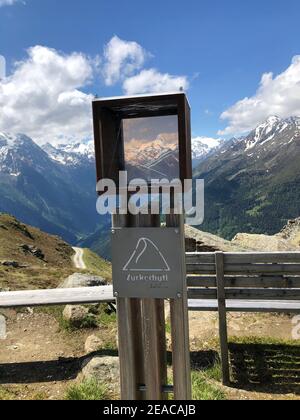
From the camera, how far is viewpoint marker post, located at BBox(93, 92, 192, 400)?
3.81 metres

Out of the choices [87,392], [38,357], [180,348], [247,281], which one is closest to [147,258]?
[180,348]

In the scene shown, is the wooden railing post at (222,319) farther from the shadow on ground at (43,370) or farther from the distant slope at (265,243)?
the distant slope at (265,243)

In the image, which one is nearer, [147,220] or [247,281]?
[147,220]

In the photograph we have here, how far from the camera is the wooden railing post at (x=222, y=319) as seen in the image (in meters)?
7.52

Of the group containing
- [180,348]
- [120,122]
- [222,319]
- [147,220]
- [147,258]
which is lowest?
[222,319]

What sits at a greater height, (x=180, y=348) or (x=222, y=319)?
(x=180, y=348)

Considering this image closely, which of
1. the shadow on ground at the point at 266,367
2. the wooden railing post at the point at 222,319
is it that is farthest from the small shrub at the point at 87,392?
the shadow on ground at the point at 266,367

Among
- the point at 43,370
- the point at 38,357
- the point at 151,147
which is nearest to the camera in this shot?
the point at 151,147

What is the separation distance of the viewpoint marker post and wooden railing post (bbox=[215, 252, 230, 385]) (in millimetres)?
3595

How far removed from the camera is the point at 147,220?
3.97 metres

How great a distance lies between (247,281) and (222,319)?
2.68 feet

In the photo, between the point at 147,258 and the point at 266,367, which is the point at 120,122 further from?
the point at 266,367

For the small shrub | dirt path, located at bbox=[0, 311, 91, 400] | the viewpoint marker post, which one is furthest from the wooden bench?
the viewpoint marker post
